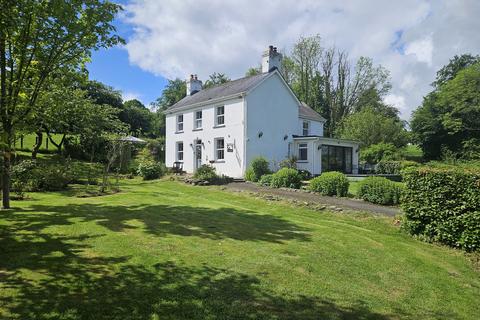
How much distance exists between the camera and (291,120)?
26688mm

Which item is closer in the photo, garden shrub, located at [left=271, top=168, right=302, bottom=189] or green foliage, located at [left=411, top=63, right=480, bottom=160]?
garden shrub, located at [left=271, top=168, right=302, bottom=189]

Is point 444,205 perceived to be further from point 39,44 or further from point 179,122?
point 179,122

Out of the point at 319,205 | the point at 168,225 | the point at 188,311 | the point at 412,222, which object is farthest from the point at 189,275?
the point at 319,205

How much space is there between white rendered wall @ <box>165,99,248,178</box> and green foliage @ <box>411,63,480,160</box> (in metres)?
25.3

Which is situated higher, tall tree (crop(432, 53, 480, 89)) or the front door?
tall tree (crop(432, 53, 480, 89))

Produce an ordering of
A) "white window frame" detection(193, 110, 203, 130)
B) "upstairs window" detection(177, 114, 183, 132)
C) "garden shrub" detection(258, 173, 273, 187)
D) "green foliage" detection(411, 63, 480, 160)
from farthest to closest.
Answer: "green foliage" detection(411, 63, 480, 160), "upstairs window" detection(177, 114, 183, 132), "white window frame" detection(193, 110, 203, 130), "garden shrub" detection(258, 173, 273, 187)

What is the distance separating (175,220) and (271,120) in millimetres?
17072

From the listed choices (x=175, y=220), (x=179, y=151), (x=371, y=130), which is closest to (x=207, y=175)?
(x=179, y=151)

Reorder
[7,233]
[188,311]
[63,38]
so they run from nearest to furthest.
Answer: [188,311] → [7,233] → [63,38]

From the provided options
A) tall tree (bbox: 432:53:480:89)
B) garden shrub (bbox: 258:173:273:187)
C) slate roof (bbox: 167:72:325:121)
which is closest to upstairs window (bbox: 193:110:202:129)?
slate roof (bbox: 167:72:325:121)

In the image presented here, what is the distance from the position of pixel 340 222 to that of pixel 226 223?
12.9 feet

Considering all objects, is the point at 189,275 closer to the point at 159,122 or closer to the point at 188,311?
the point at 188,311

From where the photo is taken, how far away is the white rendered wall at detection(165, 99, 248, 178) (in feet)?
77.8

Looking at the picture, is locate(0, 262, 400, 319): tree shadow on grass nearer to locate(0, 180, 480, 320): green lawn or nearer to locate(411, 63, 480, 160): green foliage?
locate(0, 180, 480, 320): green lawn
